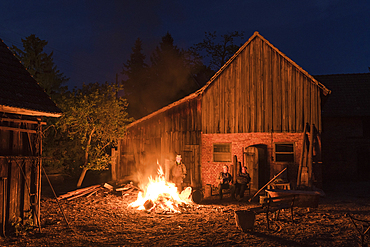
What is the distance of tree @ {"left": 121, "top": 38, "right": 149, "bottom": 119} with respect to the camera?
130ft

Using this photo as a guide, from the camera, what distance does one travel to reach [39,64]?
21.3 metres

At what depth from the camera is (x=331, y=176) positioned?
20.8m

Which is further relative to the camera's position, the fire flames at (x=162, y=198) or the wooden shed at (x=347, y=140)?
the wooden shed at (x=347, y=140)

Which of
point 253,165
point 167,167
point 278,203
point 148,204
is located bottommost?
point 148,204

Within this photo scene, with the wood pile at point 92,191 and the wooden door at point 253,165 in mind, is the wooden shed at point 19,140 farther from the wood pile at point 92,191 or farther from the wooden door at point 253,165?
the wooden door at point 253,165

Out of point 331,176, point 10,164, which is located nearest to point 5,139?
point 10,164

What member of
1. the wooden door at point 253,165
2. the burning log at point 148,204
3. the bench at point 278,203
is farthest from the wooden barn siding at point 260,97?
the bench at point 278,203

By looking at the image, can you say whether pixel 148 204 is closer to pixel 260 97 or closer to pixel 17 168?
pixel 17 168

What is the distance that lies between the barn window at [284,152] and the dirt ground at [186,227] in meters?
2.73

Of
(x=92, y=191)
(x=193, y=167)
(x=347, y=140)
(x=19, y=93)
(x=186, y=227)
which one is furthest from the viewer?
(x=347, y=140)

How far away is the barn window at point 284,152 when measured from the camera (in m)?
15.0

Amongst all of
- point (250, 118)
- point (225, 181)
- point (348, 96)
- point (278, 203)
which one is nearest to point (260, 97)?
point (250, 118)

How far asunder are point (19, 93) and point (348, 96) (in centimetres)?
2276

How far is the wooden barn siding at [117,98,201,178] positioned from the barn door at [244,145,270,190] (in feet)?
9.87
